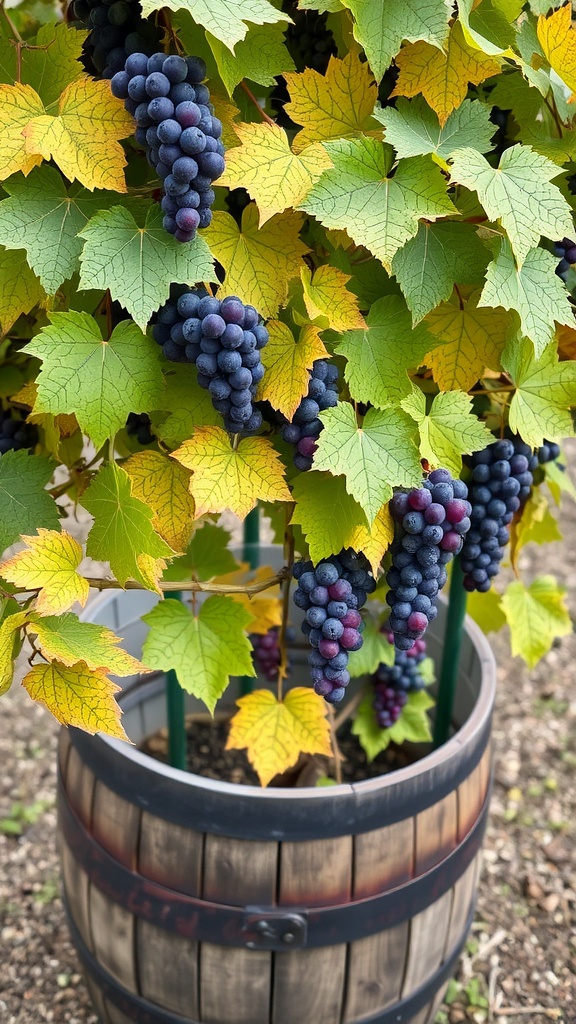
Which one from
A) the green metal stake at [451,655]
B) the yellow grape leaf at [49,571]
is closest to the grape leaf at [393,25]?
the yellow grape leaf at [49,571]

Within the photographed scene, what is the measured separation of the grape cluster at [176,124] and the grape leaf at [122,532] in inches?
11.2

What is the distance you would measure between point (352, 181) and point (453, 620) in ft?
2.69

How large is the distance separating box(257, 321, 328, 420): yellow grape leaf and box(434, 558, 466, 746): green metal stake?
2.00 ft

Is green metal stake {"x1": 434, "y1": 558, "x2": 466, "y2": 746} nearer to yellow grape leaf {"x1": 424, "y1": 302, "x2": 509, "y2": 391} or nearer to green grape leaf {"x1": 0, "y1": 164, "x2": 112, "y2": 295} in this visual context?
yellow grape leaf {"x1": 424, "y1": 302, "x2": 509, "y2": 391}

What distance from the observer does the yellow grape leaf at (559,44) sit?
92 cm

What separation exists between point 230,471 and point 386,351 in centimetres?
22

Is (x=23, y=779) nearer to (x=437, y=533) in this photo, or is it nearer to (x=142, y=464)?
(x=142, y=464)

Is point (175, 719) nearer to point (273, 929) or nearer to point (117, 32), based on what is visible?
point (273, 929)

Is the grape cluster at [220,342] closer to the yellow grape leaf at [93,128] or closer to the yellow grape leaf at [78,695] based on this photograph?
the yellow grape leaf at [93,128]

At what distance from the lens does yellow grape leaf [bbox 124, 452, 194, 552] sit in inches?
39.9

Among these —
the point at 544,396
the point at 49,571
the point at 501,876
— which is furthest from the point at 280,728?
the point at 501,876

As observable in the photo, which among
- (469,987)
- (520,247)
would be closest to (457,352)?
(520,247)

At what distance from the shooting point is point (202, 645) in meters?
1.16

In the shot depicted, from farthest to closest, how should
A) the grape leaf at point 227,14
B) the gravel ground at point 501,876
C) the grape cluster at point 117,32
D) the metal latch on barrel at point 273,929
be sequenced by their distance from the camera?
the gravel ground at point 501,876, the metal latch on barrel at point 273,929, the grape cluster at point 117,32, the grape leaf at point 227,14
